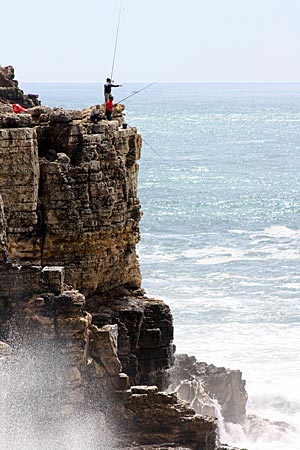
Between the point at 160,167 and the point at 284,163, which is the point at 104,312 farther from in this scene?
the point at 284,163

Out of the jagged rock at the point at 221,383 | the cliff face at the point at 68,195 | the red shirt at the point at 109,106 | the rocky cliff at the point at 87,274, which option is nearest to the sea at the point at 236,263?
the jagged rock at the point at 221,383

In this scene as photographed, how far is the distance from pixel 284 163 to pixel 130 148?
98137mm

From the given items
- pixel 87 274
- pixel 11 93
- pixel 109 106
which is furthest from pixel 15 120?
pixel 11 93

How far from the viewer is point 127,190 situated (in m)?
30.8

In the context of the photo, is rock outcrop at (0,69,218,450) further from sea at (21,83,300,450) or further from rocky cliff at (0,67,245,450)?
sea at (21,83,300,450)

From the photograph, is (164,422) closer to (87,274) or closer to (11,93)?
(87,274)

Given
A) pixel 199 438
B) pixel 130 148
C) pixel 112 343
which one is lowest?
pixel 199 438

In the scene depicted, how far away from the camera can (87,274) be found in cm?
3002

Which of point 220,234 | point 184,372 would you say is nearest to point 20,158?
point 184,372

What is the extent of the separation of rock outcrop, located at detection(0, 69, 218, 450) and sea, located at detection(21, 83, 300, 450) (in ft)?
10.8

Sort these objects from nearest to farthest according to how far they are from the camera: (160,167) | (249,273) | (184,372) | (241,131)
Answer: (184,372), (249,273), (160,167), (241,131)

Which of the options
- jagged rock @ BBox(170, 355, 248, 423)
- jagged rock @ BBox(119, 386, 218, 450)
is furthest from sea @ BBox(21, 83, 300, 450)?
jagged rock @ BBox(119, 386, 218, 450)

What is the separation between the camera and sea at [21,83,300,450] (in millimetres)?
45562

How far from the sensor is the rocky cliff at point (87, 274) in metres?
22.6
